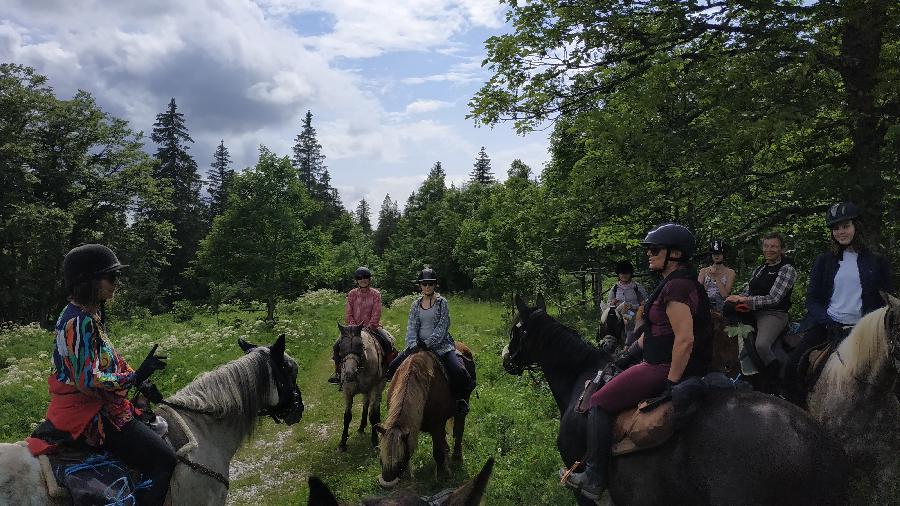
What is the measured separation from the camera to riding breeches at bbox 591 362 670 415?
4340 mm

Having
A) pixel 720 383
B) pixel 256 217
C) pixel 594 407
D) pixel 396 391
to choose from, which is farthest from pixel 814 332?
pixel 256 217

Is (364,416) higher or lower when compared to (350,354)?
lower

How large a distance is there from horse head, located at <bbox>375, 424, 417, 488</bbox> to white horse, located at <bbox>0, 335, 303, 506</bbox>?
1118 millimetres

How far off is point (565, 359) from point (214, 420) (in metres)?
3.97

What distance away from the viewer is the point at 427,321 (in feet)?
28.6

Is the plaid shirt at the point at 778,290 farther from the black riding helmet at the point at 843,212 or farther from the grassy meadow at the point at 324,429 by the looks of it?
the grassy meadow at the point at 324,429

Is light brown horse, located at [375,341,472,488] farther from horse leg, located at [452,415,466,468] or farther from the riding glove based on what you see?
the riding glove

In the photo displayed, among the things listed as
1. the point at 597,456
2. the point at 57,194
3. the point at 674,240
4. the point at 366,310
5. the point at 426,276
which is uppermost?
the point at 57,194

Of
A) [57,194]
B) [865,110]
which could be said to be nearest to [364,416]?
[865,110]

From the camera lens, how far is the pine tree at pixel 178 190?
49.2 metres

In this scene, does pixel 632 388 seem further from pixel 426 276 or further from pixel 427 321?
pixel 426 276

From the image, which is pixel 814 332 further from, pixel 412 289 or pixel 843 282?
pixel 412 289

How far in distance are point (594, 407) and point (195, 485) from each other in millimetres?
3811

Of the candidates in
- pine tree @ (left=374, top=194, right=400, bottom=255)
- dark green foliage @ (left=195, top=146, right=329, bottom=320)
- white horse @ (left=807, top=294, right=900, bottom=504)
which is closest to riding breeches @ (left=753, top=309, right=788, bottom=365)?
white horse @ (left=807, top=294, right=900, bottom=504)
